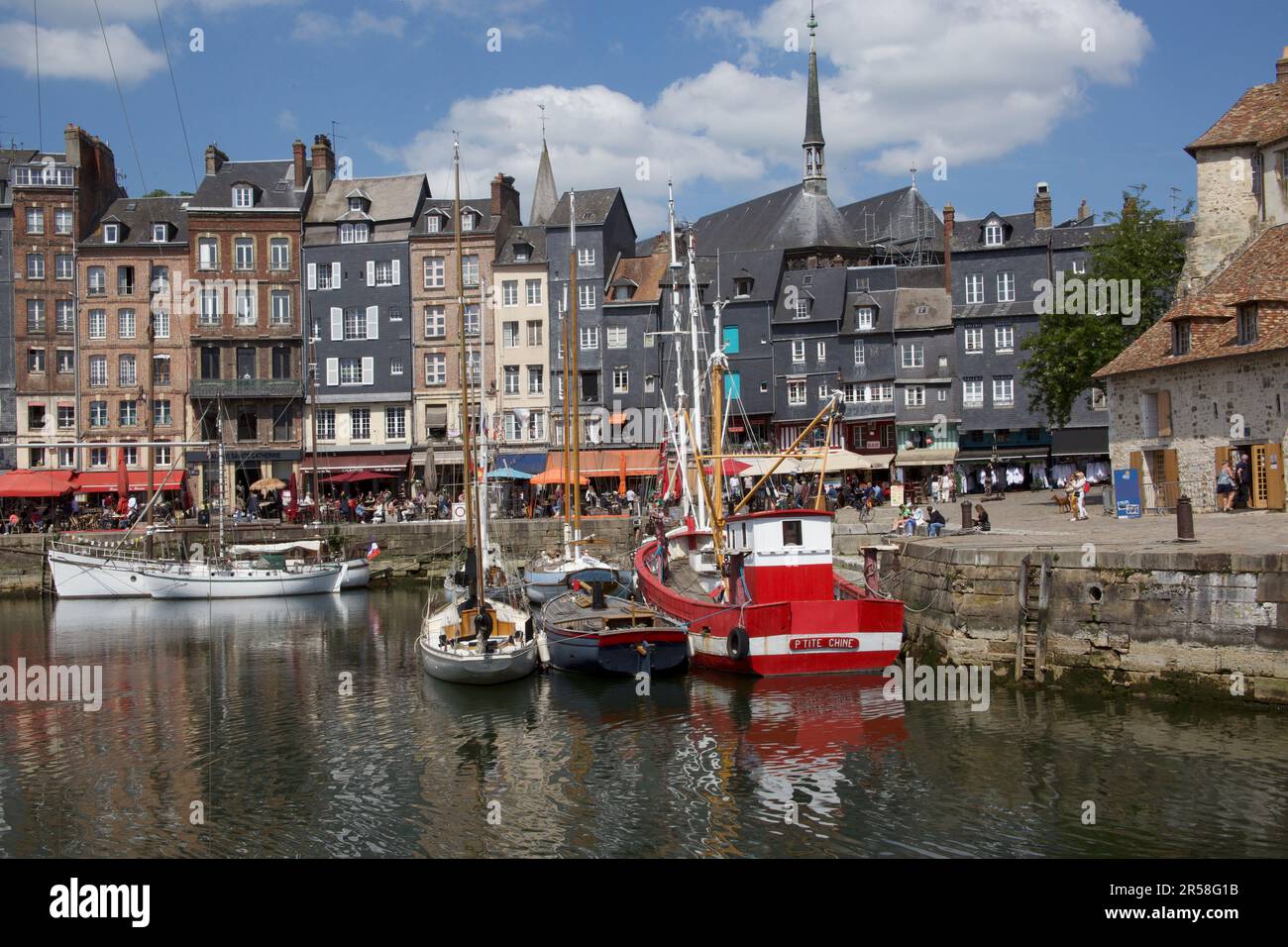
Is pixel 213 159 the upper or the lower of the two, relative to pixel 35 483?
upper

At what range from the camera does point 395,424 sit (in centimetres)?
6444

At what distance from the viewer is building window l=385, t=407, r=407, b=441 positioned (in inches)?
2532

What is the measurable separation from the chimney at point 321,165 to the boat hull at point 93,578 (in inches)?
1070

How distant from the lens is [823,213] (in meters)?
73.9

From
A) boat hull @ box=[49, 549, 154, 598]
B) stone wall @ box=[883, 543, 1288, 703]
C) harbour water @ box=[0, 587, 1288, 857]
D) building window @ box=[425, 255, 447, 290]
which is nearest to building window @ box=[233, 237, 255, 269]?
building window @ box=[425, 255, 447, 290]

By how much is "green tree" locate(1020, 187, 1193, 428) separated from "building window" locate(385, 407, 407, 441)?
3323 centimetres

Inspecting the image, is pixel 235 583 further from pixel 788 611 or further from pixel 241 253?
pixel 788 611

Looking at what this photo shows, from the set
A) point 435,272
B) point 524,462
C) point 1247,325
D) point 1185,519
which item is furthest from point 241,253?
point 1185,519

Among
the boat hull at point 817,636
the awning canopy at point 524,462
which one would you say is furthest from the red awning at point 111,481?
the boat hull at point 817,636

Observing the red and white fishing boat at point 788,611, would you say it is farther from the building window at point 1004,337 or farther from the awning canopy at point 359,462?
the awning canopy at point 359,462

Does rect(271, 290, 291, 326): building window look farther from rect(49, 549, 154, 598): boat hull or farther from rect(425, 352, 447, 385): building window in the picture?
rect(49, 549, 154, 598): boat hull

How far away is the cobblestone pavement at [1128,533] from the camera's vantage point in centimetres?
2200

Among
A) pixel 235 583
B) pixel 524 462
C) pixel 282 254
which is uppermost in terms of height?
pixel 282 254

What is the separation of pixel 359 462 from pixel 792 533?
1657 inches
